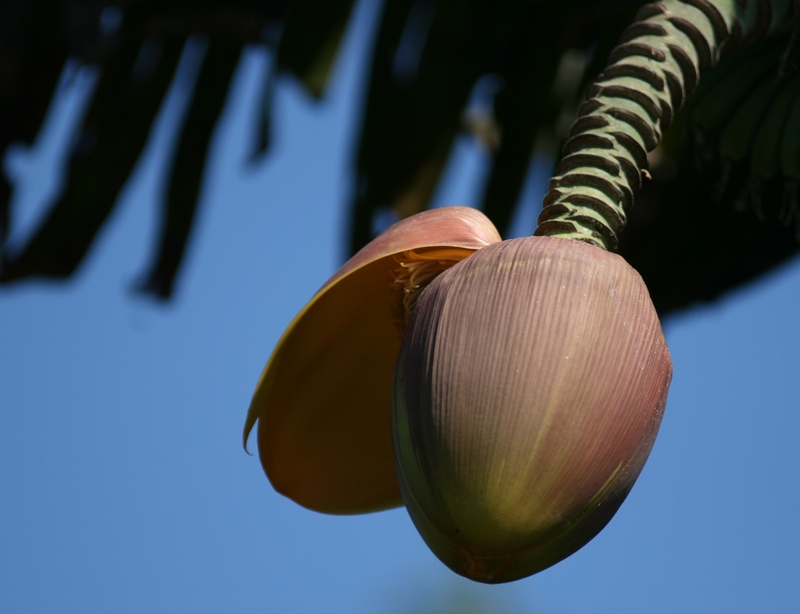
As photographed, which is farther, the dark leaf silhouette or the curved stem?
the dark leaf silhouette

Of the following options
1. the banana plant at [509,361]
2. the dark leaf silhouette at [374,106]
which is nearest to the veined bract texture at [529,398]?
the banana plant at [509,361]

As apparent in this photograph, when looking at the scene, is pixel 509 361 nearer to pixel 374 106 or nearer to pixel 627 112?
pixel 627 112

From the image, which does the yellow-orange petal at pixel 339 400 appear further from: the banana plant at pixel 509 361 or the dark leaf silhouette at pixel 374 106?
the dark leaf silhouette at pixel 374 106

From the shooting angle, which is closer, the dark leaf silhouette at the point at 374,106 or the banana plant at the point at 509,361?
the banana plant at the point at 509,361

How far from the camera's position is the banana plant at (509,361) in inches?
19.6

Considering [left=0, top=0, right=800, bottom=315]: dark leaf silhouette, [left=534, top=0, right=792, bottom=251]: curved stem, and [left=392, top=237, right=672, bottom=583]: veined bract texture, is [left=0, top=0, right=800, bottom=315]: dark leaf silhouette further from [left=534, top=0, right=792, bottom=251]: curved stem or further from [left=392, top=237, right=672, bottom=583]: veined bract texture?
[left=392, top=237, right=672, bottom=583]: veined bract texture

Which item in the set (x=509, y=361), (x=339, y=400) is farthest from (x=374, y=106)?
(x=509, y=361)

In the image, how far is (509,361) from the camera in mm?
498

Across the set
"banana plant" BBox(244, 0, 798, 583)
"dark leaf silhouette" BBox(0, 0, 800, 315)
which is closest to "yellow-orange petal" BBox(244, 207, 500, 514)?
"banana plant" BBox(244, 0, 798, 583)

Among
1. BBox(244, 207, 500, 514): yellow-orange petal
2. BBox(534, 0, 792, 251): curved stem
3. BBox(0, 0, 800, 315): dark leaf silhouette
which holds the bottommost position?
BBox(244, 207, 500, 514): yellow-orange petal

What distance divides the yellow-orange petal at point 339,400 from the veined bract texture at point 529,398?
0.09 metres

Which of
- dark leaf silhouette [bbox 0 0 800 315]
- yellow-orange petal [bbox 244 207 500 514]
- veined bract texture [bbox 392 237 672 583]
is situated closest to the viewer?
veined bract texture [bbox 392 237 672 583]

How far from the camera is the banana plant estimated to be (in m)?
0.50

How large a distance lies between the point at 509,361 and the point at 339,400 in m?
0.20
